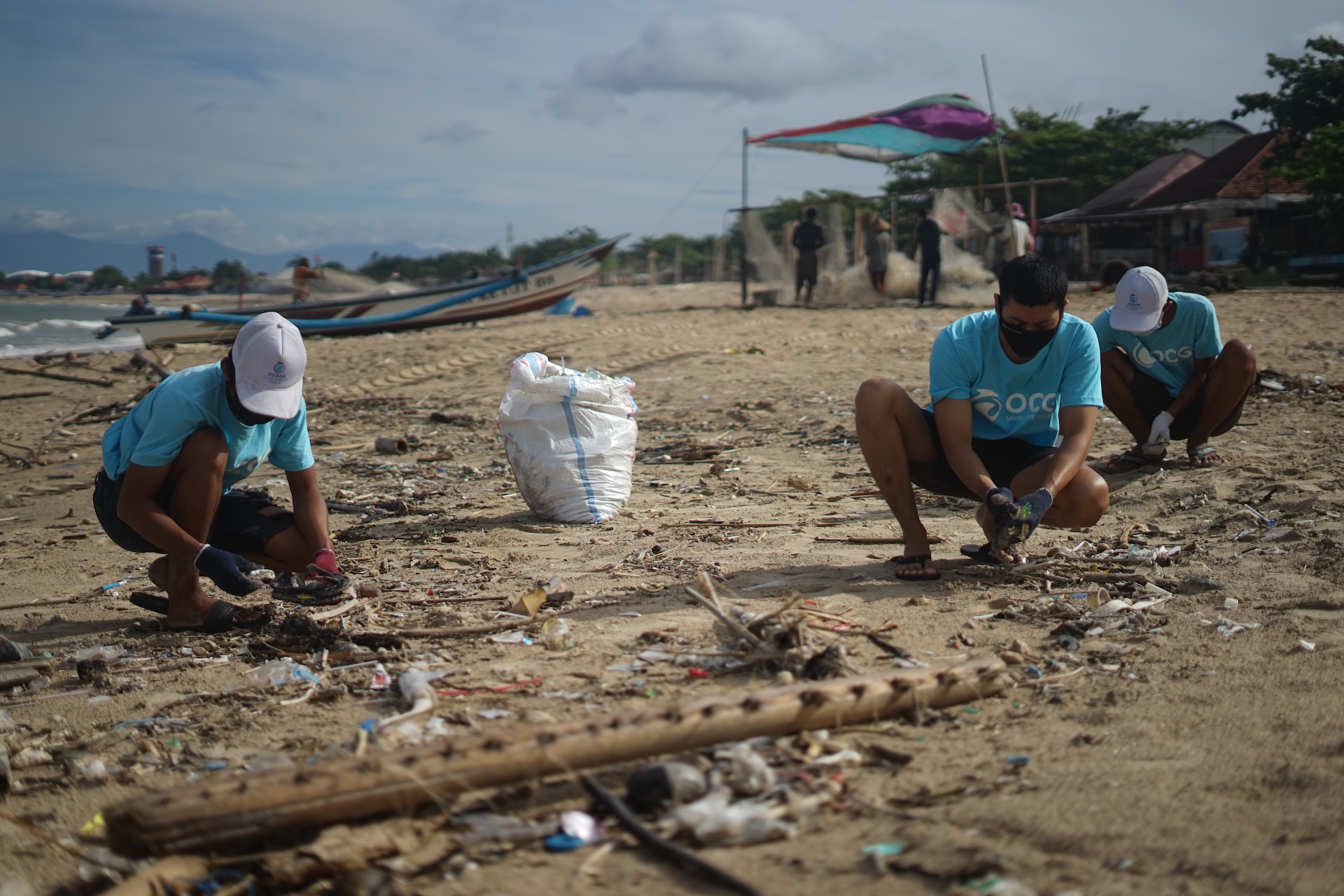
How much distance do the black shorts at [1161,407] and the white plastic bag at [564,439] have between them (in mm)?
2577

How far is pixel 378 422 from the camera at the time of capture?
25.0 ft

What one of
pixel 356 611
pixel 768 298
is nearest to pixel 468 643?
pixel 356 611

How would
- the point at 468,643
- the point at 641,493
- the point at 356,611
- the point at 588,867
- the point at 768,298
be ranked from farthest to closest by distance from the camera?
1. the point at 768,298
2. the point at 641,493
3. the point at 356,611
4. the point at 468,643
5. the point at 588,867

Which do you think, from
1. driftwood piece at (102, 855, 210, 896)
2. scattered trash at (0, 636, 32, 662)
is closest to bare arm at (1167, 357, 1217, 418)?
driftwood piece at (102, 855, 210, 896)

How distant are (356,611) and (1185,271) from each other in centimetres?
1757

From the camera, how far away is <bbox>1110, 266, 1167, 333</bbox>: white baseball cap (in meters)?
4.57

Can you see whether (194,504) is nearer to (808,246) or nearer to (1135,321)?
(1135,321)

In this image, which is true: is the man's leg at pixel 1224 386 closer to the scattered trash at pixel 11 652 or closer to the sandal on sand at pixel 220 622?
the sandal on sand at pixel 220 622

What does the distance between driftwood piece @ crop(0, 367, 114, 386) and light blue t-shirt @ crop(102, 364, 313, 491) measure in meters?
7.97

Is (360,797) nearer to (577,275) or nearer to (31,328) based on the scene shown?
(577,275)

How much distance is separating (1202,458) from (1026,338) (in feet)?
7.43

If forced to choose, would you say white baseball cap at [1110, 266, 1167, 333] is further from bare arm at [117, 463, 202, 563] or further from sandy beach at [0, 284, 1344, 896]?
bare arm at [117, 463, 202, 563]

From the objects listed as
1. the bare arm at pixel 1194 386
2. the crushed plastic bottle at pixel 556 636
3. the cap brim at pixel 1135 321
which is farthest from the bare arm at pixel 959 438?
the bare arm at pixel 1194 386

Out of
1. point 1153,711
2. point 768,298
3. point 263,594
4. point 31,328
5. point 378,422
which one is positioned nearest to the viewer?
point 1153,711
